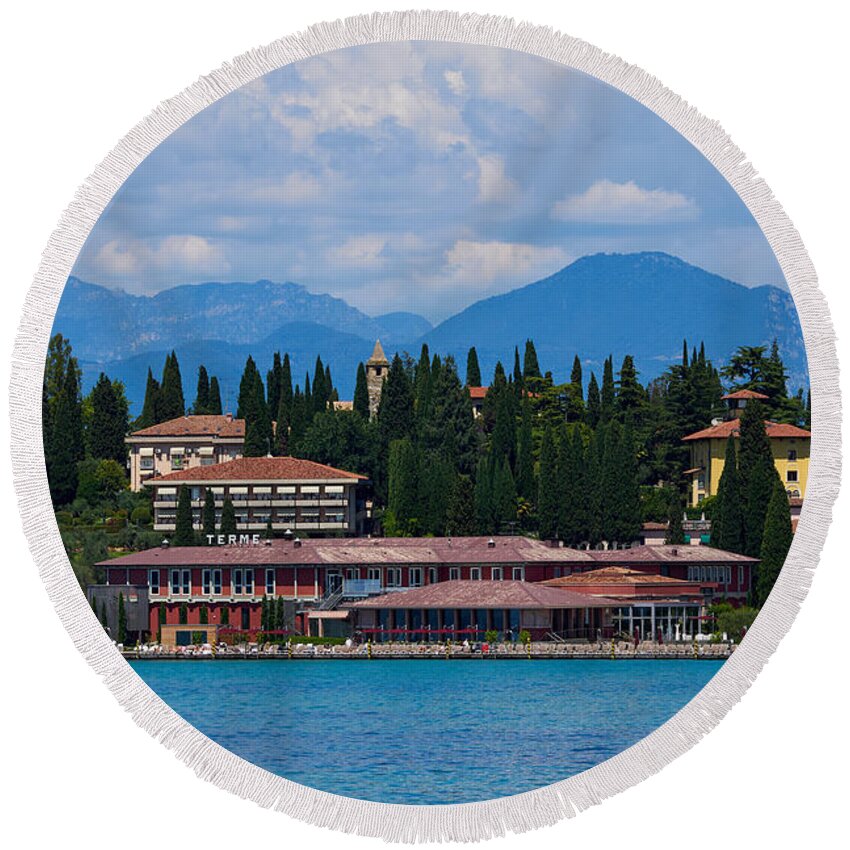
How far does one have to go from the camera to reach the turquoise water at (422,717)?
33.2 feet

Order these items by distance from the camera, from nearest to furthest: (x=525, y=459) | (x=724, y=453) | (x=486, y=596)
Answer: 1. (x=724, y=453)
2. (x=525, y=459)
3. (x=486, y=596)

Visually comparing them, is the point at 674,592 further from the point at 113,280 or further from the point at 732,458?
the point at 113,280

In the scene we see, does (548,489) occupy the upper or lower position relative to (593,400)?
lower

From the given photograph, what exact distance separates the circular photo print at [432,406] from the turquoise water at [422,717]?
17mm

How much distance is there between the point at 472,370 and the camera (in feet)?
35.3

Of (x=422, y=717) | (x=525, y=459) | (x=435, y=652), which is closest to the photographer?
(x=422, y=717)

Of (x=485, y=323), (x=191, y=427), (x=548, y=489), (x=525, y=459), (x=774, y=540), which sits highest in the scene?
(x=485, y=323)

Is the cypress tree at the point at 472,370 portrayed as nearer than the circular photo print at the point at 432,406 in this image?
No

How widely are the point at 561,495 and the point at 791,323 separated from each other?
1342 millimetres

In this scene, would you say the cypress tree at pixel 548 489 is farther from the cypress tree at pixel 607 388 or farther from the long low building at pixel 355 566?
the cypress tree at pixel 607 388

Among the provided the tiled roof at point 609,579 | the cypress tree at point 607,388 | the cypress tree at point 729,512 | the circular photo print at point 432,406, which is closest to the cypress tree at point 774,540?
the circular photo print at point 432,406

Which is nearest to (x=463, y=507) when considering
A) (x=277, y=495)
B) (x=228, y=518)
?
(x=277, y=495)

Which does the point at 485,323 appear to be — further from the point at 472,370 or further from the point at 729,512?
the point at 729,512

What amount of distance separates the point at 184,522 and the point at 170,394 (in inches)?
26.3
